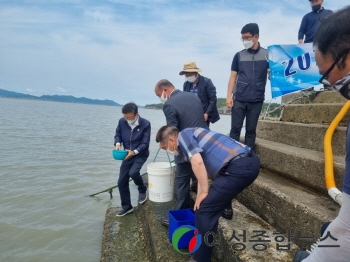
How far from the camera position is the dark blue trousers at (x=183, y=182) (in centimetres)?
371

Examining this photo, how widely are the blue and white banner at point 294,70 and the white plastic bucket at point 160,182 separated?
252cm

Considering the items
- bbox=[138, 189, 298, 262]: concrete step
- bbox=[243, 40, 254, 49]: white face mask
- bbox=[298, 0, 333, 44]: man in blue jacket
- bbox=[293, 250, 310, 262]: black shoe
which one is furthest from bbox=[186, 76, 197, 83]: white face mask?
bbox=[293, 250, 310, 262]: black shoe

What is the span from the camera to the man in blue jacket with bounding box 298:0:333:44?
18.1 feet

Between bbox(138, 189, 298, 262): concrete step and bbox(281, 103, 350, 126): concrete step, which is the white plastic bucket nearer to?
bbox(138, 189, 298, 262): concrete step

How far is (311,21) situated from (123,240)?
5.55m

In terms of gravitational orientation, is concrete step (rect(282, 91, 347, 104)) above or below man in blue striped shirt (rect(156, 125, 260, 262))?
above

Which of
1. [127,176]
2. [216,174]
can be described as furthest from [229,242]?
[127,176]

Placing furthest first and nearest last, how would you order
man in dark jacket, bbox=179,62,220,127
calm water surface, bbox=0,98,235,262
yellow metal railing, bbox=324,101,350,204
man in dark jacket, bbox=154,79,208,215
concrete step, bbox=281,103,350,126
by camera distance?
man in dark jacket, bbox=179,62,220,127, calm water surface, bbox=0,98,235,262, concrete step, bbox=281,103,350,126, man in dark jacket, bbox=154,79,208,215, yellow metal railing, bbox=324,101,350,204

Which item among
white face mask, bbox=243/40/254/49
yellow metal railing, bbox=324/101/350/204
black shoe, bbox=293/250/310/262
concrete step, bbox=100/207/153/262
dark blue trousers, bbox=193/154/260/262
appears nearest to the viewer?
black shoe, bbox=293/250/310/262

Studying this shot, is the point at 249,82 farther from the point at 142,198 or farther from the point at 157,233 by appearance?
the point at 142,198

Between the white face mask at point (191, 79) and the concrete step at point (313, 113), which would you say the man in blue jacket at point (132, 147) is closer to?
the white face mask at point (191, 79)

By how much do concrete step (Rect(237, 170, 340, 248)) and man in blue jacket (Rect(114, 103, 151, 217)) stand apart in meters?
1.92

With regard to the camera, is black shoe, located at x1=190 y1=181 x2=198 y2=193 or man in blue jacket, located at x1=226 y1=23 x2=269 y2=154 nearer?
man in blue jacket, located at x1=226 y1=23 x2=269 y2=154

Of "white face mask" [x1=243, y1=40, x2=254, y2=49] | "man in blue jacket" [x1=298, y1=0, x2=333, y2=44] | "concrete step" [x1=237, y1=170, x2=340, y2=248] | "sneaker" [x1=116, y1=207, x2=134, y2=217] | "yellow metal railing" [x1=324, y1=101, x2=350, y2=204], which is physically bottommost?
"sneaker" [x1=116, y1=207, x2=134, y2=217]
